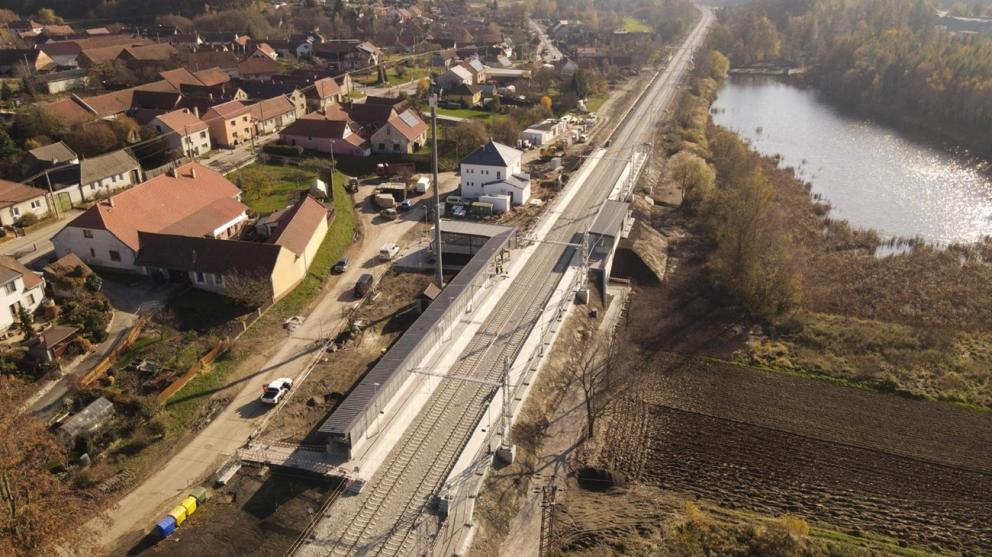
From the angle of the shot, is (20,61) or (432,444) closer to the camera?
(432,444)

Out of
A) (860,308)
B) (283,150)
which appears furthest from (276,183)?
(860,308)

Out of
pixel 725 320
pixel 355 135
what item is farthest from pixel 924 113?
pixel 355 135

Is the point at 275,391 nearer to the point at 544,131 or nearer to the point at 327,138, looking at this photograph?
the point at 327,138

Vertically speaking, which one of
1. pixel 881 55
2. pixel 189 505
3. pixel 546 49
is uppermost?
pixel 881 55

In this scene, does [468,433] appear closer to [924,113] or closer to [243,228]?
[243,228]

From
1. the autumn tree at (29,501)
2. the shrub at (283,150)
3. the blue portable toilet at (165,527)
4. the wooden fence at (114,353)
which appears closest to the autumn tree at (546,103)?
the shrub at (283,150)

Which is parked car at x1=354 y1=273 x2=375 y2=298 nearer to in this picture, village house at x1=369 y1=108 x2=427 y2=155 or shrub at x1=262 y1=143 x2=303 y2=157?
shrub at x1=262 y1=143 x2=303 y2=157
